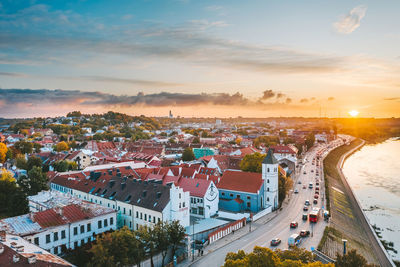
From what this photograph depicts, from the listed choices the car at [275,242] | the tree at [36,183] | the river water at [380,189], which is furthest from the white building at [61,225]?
the river water at [380,189]

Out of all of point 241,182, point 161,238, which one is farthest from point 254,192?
point 161,238

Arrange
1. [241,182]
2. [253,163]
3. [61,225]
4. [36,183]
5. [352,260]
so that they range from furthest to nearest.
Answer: [253,163] < [36,183] < [241,182] < [61,225] < [352,260]

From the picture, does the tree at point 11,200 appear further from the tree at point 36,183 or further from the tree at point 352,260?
the tree at point 352,260

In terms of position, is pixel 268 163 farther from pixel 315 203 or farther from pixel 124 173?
pixel 124 173

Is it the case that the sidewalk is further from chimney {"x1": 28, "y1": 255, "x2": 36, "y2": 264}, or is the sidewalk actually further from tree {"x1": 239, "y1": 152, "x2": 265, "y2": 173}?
chimney {"x1": 28, "y1": 255, "x2": 36, "y2": 264}

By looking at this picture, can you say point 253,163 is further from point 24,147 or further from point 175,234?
point 24,147
